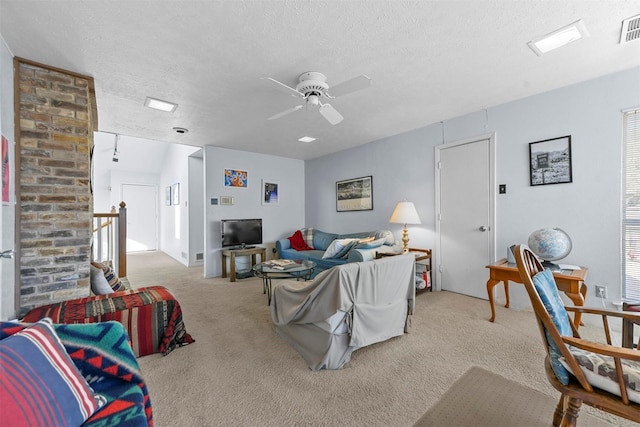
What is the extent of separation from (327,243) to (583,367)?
14.1ft

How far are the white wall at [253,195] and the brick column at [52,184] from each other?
266 centimetres

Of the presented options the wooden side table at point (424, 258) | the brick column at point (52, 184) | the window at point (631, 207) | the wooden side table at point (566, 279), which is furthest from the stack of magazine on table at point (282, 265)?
the window at point (631, 207)

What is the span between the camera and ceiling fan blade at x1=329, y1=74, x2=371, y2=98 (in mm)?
2145

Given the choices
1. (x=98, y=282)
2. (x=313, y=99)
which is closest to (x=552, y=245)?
(x=313, y=99)

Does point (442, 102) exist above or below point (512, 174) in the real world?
above

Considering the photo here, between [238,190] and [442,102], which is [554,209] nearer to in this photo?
[442,102]

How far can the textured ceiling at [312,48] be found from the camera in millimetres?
1712

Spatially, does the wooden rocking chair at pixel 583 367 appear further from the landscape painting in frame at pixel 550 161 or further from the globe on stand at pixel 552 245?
the landscape painting in frame at pixel 550 161

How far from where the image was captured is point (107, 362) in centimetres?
120

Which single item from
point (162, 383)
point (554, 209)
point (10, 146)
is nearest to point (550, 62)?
point (554, 209)

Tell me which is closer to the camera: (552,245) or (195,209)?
(552,245)

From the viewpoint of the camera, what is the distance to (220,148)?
205 inches

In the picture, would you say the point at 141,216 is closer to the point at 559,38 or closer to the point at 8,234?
the point at 8,234

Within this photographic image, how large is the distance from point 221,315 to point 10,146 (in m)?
2.33
